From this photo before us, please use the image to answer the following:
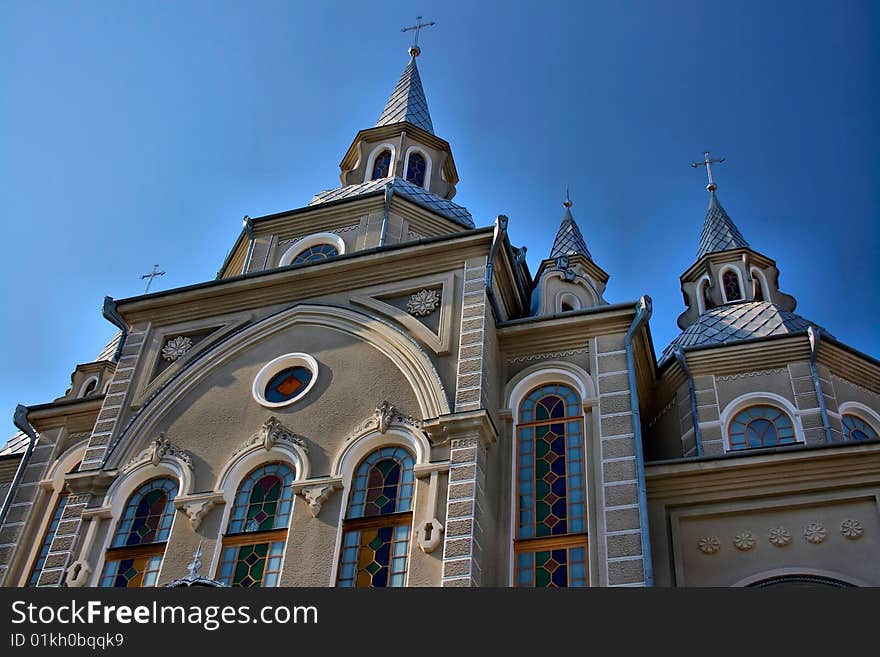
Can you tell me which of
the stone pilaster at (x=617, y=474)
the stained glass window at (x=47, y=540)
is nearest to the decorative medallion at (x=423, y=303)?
the stone pilaster at (x=617, y=474)

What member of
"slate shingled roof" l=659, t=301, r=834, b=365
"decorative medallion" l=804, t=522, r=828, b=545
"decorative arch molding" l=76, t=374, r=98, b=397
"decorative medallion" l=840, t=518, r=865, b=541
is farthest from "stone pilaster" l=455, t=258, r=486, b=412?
"decorative arch molding" l=76, t=374, r=98, b=397

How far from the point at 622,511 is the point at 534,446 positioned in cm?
190

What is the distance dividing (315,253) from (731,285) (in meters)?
10.6

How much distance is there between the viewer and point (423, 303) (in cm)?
1788

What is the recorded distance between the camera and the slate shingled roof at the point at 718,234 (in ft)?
88.9

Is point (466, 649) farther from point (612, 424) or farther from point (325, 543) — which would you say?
point (612, 424)

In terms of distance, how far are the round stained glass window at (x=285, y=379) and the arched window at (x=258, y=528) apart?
1.25 meters

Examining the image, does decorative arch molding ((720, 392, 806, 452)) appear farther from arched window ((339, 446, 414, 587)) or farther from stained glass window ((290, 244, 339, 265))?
stained glass window ((290, 244, 339, 265))

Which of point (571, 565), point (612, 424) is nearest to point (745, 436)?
Result: point (612, 424)

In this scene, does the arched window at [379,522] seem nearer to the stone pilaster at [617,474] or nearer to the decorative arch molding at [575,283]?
the stone pilaster at [617,474]

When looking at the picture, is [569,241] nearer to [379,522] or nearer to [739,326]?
[739,326]

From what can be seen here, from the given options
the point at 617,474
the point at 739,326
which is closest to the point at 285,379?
the point at 617,474

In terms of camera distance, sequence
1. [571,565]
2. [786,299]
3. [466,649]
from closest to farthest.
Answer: [466,649] → [571,565] → [786,299]

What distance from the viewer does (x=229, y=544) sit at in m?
15.9
